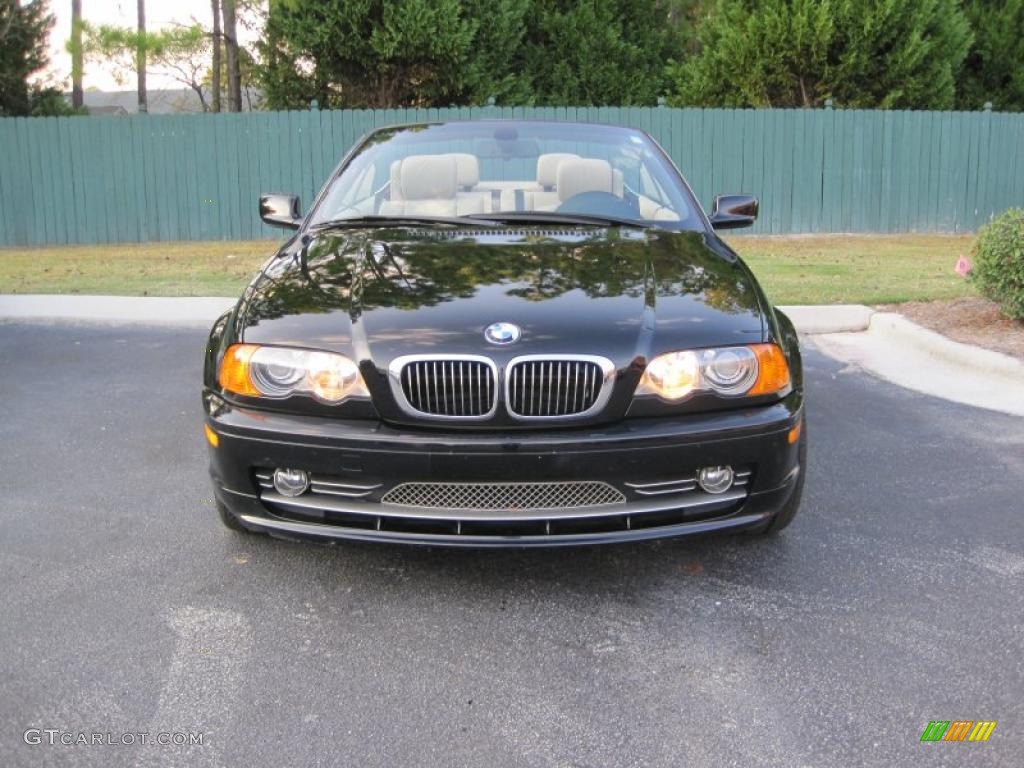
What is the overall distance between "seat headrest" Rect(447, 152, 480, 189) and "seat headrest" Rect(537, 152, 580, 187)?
305 mm

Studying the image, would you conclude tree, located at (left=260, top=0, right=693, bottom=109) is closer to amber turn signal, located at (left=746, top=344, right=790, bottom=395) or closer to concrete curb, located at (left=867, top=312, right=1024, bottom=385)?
concrete curb, located at (left=867, top=312, right=1024, bottom=385)

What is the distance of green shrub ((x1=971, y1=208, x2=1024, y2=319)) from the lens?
7.28m

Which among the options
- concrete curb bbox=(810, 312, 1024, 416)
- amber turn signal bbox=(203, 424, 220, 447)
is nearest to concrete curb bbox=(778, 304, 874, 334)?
concrete curb bbox=(810, 312, 1024, 416)

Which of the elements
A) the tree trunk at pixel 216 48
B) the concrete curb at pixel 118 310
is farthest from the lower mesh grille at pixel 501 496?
the tree trunk at pixel 216 48

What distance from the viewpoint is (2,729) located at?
259 centimetres

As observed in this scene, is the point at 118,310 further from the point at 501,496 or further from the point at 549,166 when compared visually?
the point at 501,496

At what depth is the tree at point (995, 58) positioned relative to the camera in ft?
67.9

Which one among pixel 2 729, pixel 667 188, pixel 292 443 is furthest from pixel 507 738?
pixel 667 188

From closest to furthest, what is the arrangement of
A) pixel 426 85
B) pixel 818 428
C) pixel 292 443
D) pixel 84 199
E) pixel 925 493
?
pixel 292 443
pixel 925 493
pixel 818 428
pixel 84 199
pixel 426 85

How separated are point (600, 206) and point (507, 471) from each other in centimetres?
189

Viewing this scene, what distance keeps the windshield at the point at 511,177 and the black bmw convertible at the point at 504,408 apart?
3.24 feet

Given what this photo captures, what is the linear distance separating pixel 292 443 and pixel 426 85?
15861 mm

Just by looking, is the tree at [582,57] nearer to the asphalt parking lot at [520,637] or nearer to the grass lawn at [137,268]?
the grass lawn at [137,268]

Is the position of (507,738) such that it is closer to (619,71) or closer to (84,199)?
(84,199)
